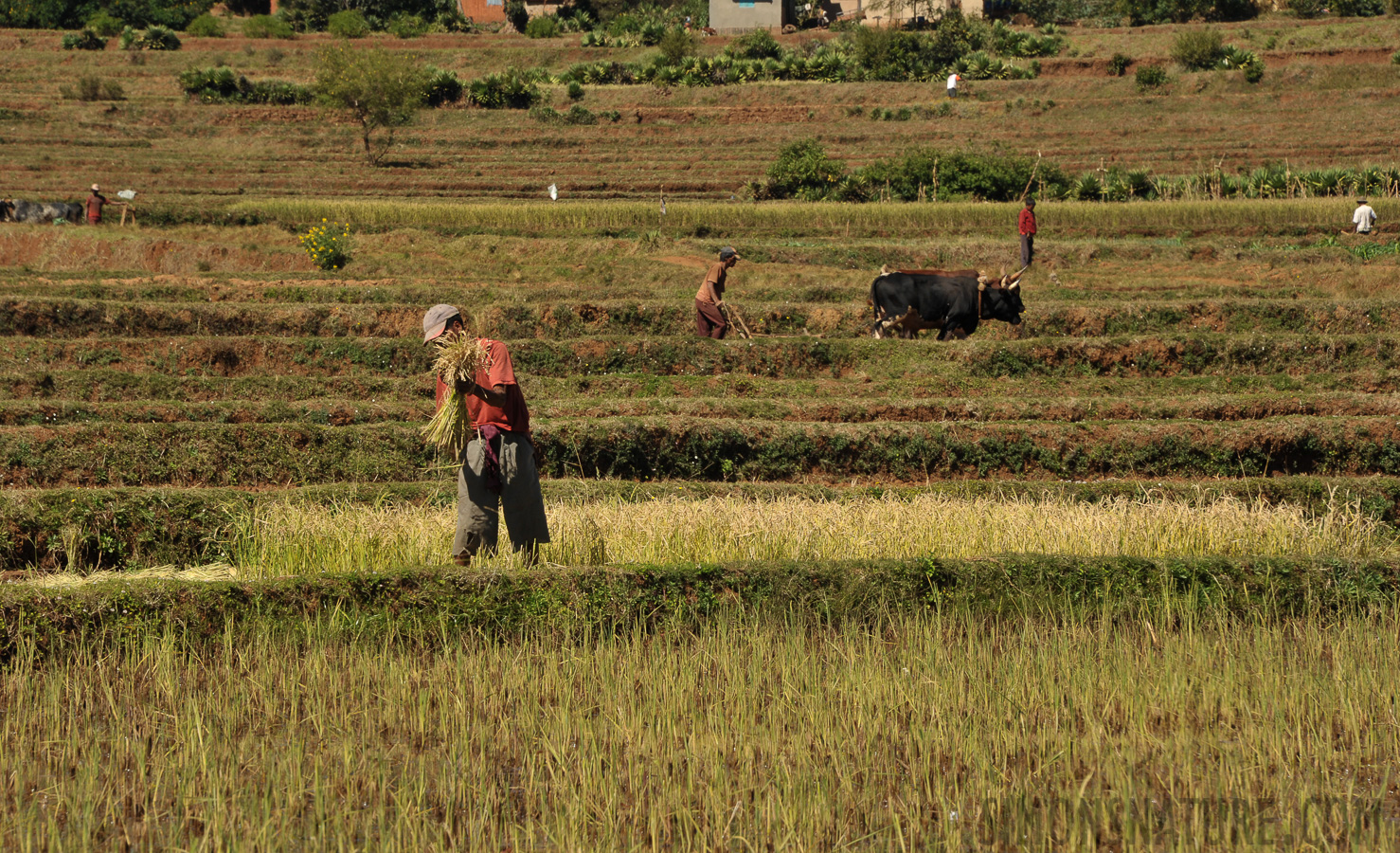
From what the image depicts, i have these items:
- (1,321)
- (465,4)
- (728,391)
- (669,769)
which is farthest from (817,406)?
(465,4)

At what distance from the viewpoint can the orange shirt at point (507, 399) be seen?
685 cm

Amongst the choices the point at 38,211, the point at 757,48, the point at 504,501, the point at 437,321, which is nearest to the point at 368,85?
the point at 38,211

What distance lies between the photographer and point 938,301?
55.3 ft

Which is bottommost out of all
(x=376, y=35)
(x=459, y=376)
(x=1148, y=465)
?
(x=1148, y=465)

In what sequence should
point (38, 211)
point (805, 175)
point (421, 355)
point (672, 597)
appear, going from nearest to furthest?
point (672, 597), point (421, 355), point (38, 211), point (805, 175)

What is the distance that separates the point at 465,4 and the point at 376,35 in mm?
5613

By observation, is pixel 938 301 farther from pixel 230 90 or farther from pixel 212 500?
pixel 230 90

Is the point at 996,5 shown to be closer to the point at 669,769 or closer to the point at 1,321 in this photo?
the point at 1,321

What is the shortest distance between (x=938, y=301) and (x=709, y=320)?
324 centimetres

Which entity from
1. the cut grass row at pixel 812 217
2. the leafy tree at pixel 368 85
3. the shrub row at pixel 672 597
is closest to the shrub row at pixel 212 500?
the shrub row at pixel 672 597

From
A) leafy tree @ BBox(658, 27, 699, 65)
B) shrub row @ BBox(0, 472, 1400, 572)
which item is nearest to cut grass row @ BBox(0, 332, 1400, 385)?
shrub row @ BBox(0, 472, 1400, 572)

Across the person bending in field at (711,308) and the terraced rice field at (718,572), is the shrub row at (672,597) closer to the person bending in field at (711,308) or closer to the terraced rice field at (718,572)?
the terraced rice field at (718,572)

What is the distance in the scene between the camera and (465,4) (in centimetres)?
6206

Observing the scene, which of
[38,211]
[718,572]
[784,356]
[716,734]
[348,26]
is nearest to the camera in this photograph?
[716,734]
